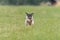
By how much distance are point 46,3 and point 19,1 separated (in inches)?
196

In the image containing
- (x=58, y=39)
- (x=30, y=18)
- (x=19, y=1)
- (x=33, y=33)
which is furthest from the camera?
(x=19, y=1)

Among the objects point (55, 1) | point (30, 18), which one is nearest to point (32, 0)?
point (55, 1)

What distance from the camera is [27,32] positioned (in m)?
12.6

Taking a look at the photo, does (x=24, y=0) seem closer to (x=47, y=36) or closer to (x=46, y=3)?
(x=46, y=3)

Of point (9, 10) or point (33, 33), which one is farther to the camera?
point (9, 10)

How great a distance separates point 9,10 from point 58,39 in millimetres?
17775

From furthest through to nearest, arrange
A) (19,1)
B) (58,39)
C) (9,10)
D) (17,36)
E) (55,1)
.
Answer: (55,1) < (19,1) < (9,10) < (17,36) < (58,39)

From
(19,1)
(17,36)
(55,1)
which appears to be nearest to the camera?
(17,36)

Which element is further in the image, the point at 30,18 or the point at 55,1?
the point at 55,1

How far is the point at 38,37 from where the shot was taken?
11.2 m

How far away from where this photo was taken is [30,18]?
47.7ft

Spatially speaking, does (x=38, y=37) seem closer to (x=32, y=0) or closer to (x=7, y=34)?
(x=7, y=34)

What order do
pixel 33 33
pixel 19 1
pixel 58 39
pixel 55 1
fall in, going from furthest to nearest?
pixel 55 1, pixel 19 1, pixel 33 33, pixel 58 39

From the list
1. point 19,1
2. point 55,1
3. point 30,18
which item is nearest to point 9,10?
point 30,18
